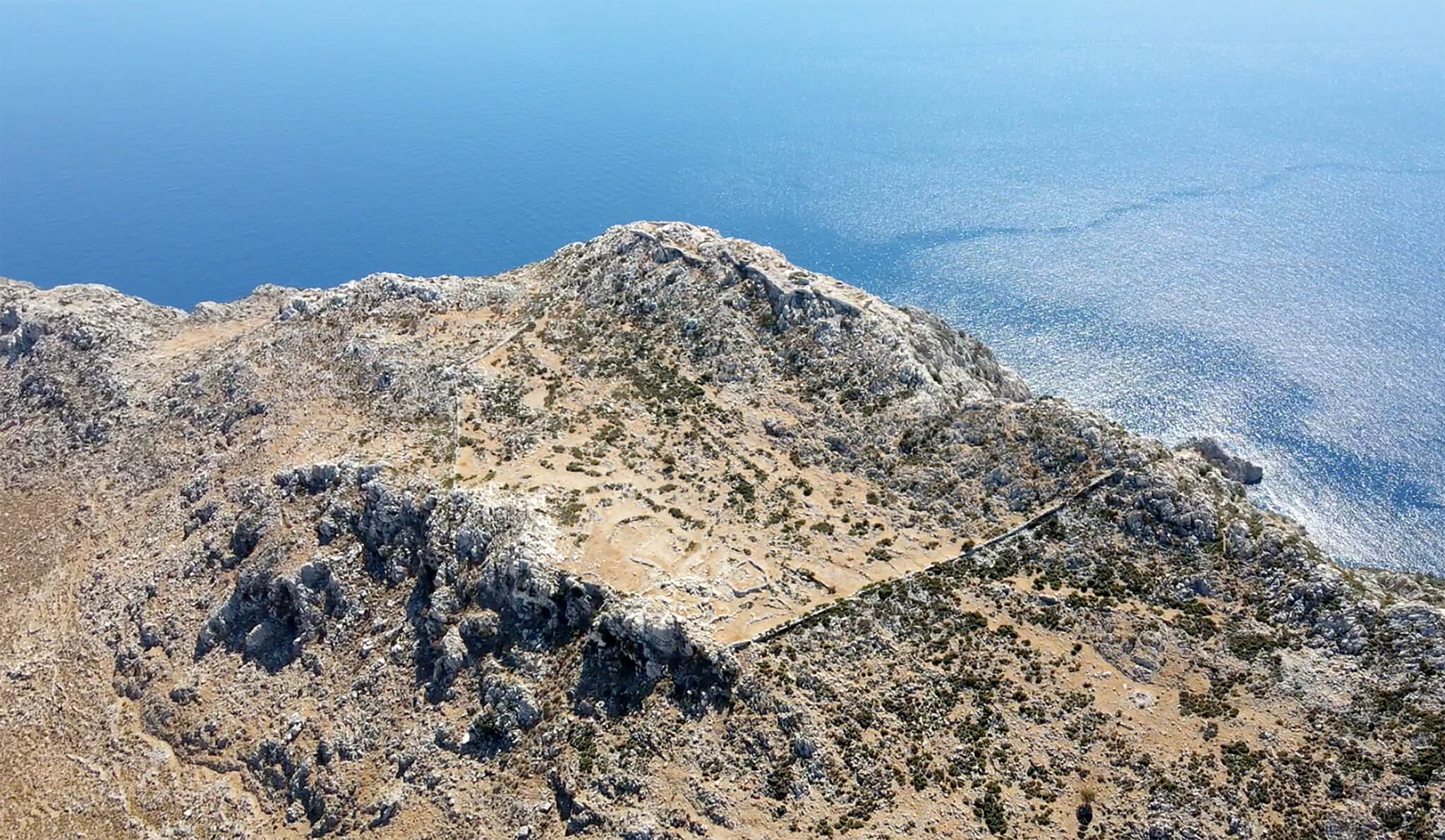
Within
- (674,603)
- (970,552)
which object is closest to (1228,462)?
(970,552)

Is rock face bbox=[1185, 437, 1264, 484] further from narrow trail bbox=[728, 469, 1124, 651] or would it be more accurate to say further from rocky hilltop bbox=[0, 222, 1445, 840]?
narrow trail bbox=[728, 469, 1124, 651]

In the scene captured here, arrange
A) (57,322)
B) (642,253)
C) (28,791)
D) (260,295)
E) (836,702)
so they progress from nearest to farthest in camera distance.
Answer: (836,702) → (28,791) → (642,253) → (57,322) → (260,295)

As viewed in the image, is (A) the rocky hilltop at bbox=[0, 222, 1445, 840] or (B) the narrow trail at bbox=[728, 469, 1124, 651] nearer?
(A) the rocky hilltop at bbox=[0, 222, 1445, 840]

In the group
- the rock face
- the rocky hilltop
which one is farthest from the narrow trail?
the rock face

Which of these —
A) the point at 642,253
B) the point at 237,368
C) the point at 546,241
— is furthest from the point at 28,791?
the point at 546,241

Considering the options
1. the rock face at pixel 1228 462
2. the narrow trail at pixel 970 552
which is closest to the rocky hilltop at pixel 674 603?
the narrow trail at pixel 970 552

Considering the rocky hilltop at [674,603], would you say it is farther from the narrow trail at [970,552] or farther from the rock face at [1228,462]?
the rock face at [1228,462]

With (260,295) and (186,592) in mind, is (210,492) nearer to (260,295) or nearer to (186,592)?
(186,592)

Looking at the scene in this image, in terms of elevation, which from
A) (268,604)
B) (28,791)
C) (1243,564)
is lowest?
(28,791)
